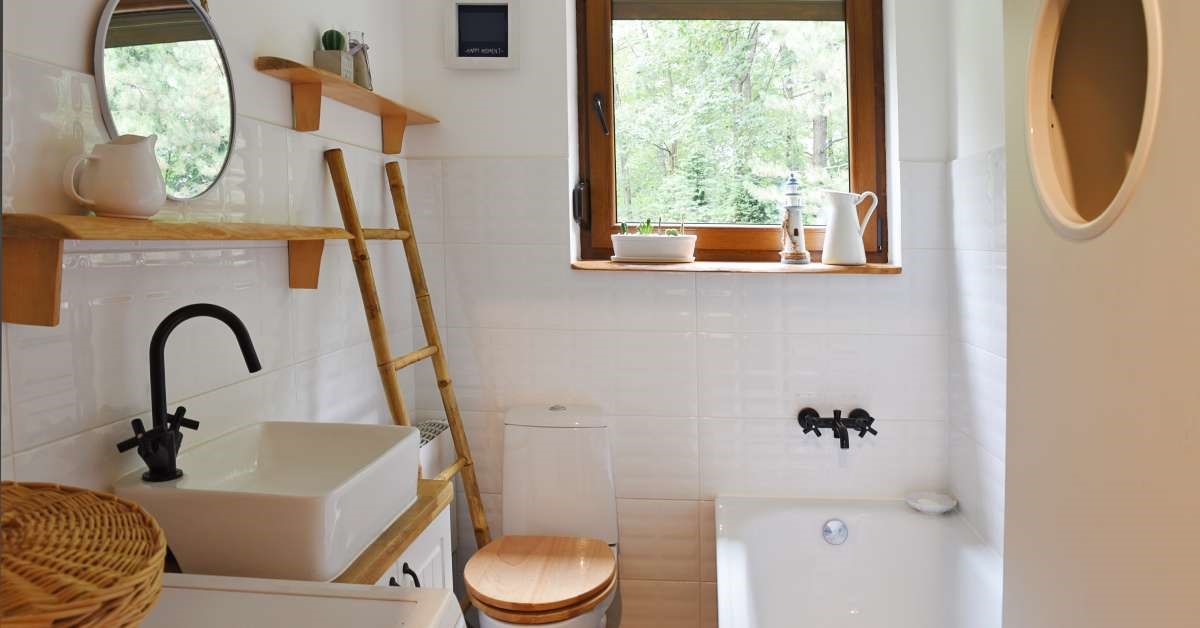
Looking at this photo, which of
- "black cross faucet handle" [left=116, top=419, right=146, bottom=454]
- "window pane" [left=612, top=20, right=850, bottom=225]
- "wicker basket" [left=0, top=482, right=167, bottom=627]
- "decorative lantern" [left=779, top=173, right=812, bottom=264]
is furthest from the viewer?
"window pane" [left=612, top=20, right=850, bottom=225]

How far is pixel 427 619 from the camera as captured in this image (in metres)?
0.90

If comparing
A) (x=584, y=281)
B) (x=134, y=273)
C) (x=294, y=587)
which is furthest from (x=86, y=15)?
(x=584, y=281)

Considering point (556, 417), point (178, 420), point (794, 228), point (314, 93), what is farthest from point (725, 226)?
point (178, 420)

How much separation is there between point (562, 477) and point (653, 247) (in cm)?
72

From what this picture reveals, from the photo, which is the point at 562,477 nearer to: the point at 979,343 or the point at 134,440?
the point at 979,343

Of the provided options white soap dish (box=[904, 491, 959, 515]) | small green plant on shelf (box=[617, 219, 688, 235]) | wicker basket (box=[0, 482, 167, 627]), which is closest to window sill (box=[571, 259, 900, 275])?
small green plant on shelf (box=[617, 219, 688, 235])

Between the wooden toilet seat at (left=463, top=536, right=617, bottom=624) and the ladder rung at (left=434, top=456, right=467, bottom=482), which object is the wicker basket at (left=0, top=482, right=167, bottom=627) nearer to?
the wooden toilet seat at (left=463, top=536, right=617, bottom=624)

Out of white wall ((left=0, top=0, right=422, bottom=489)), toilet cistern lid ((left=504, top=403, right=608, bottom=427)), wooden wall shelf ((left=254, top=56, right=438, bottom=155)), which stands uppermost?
wooden wall shelf ((left=254, top=56, right=438, bottom=155))

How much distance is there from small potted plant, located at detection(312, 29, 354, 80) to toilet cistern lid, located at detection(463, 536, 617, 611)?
4.15ft

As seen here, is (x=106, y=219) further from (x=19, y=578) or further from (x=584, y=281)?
(x=584, y=281)

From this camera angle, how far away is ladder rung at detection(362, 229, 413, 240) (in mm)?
2004

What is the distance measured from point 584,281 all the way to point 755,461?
0.74 meters

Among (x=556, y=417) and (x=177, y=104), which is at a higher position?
(x=177, y=104)

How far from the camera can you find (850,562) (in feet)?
7.41
